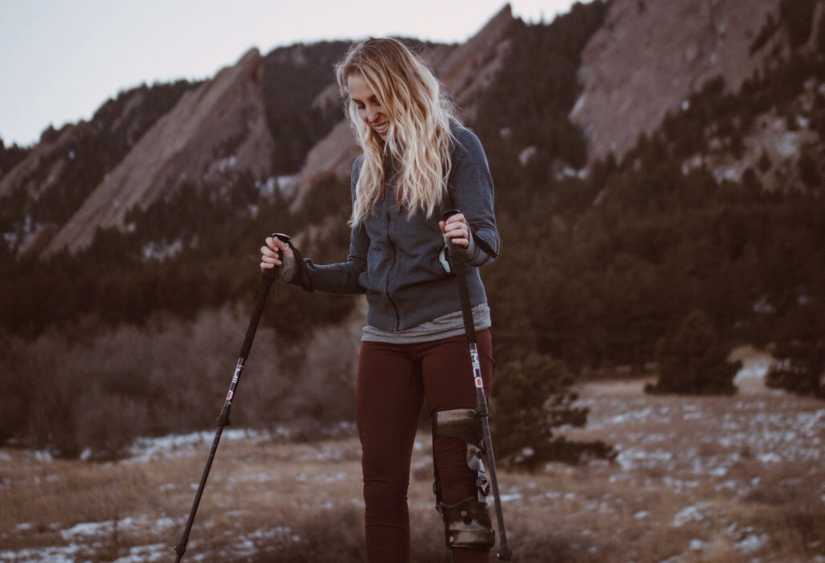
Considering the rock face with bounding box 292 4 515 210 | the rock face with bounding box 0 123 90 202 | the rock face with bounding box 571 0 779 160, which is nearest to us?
the rock face with bounding box 0 123 90 202

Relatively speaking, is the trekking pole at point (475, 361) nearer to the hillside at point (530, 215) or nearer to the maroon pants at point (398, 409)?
the maroon pants at point (398, 409)

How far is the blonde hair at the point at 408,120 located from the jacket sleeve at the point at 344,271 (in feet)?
0.87

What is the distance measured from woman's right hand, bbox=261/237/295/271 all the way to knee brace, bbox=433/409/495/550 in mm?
944

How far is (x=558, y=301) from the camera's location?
3322cm

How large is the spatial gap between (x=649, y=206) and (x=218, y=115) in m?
44.7

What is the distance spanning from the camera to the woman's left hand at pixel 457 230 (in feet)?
9.34

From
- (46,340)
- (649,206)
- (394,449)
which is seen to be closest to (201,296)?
(46,340)

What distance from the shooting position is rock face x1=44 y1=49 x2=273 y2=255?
2844 inches

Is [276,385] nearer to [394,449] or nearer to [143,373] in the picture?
[143,373]

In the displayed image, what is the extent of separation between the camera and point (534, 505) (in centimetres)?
930

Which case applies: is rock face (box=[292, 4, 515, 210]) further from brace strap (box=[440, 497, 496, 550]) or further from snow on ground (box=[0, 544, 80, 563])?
brace strap (box=[440, 497, 496, 550])

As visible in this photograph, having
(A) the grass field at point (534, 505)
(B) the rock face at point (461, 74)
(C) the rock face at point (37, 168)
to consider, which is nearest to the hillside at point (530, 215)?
(C) the rock face at point (37, 168)

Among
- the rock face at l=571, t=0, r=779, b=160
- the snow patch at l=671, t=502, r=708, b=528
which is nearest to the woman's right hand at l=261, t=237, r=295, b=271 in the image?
the snow patch at l=671, t=502, r=708, b=528

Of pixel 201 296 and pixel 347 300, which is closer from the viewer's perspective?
pixel 347 300
